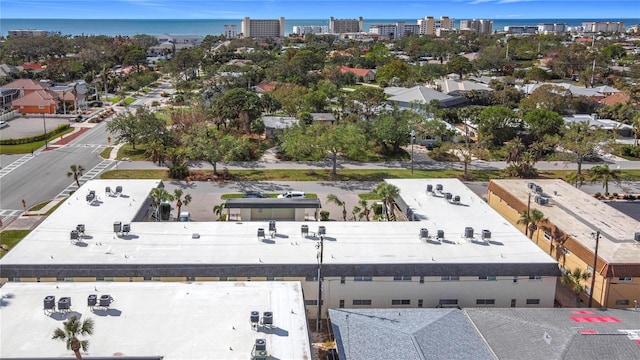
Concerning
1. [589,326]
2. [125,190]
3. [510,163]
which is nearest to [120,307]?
[125,190]

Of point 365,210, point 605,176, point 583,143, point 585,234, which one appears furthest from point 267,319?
point 583,143

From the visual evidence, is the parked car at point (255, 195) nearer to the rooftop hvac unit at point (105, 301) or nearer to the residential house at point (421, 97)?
the rooftop hvac unit at point (105, 301)

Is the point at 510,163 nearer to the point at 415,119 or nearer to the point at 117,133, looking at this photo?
the point at 415,119

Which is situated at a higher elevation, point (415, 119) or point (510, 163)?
point (415, 119)

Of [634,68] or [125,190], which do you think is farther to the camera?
[634,68]

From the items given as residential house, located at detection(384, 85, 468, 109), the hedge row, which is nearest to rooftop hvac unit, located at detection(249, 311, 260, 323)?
the hedge row

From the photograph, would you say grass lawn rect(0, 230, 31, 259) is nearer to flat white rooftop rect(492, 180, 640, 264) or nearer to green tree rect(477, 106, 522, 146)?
flat white rooftop rect(492, 180, 640, 264)

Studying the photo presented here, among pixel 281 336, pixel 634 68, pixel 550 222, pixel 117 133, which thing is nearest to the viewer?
pixel 281 336
